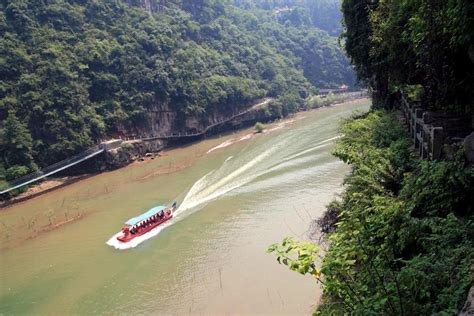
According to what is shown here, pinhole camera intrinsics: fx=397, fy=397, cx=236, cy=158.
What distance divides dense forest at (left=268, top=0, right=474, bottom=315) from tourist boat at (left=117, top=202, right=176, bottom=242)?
41.6 feet

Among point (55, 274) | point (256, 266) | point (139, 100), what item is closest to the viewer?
point (256, 266)

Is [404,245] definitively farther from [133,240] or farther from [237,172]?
[237,172]

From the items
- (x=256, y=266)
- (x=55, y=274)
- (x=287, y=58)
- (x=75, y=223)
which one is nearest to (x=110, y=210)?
(x=75, y=223)

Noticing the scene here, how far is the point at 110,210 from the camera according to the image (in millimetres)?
27203

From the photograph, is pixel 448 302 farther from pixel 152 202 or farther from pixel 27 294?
pixel 152 202

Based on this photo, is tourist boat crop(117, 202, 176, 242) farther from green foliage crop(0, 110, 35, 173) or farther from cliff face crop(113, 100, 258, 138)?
cliff face crop(113, 100, 258, 138)

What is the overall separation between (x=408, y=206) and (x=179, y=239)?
15.6 meters

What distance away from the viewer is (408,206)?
24.1 feet

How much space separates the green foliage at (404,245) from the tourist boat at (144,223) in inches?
569

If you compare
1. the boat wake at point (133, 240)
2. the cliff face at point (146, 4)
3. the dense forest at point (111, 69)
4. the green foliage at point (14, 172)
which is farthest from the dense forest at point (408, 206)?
the cliff face at point (146, 4)

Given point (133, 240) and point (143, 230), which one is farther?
point (143, 230)

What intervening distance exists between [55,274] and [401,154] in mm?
16528

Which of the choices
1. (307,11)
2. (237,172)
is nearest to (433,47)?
(237,172)

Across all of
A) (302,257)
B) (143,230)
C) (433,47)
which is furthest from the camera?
(143,230)
